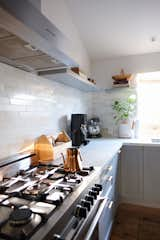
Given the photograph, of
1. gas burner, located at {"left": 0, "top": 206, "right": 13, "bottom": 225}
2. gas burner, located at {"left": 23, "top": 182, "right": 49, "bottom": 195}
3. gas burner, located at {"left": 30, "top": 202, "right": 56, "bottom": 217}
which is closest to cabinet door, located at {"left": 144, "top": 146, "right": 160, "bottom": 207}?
gas burner, located at {"left": 23, "top": 182, "right": 49, "bottom": 195}

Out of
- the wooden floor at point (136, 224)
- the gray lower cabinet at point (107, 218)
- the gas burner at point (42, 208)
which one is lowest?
the wooden floor at point (136, 224)

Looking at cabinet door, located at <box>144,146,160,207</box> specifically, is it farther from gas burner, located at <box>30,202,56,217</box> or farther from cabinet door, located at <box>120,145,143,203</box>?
gas burner, located at <box>30,202,56,217</box>

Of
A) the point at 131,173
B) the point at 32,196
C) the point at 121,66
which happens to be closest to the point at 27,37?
the point at 32,196

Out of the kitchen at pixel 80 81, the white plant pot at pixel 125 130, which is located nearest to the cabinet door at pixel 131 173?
the kitchen at pixel 80 81

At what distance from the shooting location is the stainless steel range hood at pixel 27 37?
0.75 m

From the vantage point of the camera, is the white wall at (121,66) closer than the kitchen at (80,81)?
No

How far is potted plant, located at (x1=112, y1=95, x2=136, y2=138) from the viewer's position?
9.77 feet

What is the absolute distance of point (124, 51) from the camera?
2941 millimetres

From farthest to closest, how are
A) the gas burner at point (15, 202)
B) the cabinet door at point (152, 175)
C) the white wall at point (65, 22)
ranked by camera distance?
1. the cabinet door at point (152, 175)
2. the white wall at point (65, 22)
3. the gas burner at point (15, 202)

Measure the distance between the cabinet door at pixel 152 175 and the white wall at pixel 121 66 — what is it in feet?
4.00

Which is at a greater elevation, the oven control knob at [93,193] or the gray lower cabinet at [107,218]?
the oven control knob at [93,193]

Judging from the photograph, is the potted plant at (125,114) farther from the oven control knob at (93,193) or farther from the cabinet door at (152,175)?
the oven control knob at (93,193)

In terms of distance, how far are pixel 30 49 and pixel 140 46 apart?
2.11 meters

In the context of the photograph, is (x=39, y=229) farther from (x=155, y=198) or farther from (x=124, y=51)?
(x=124, y=51)
